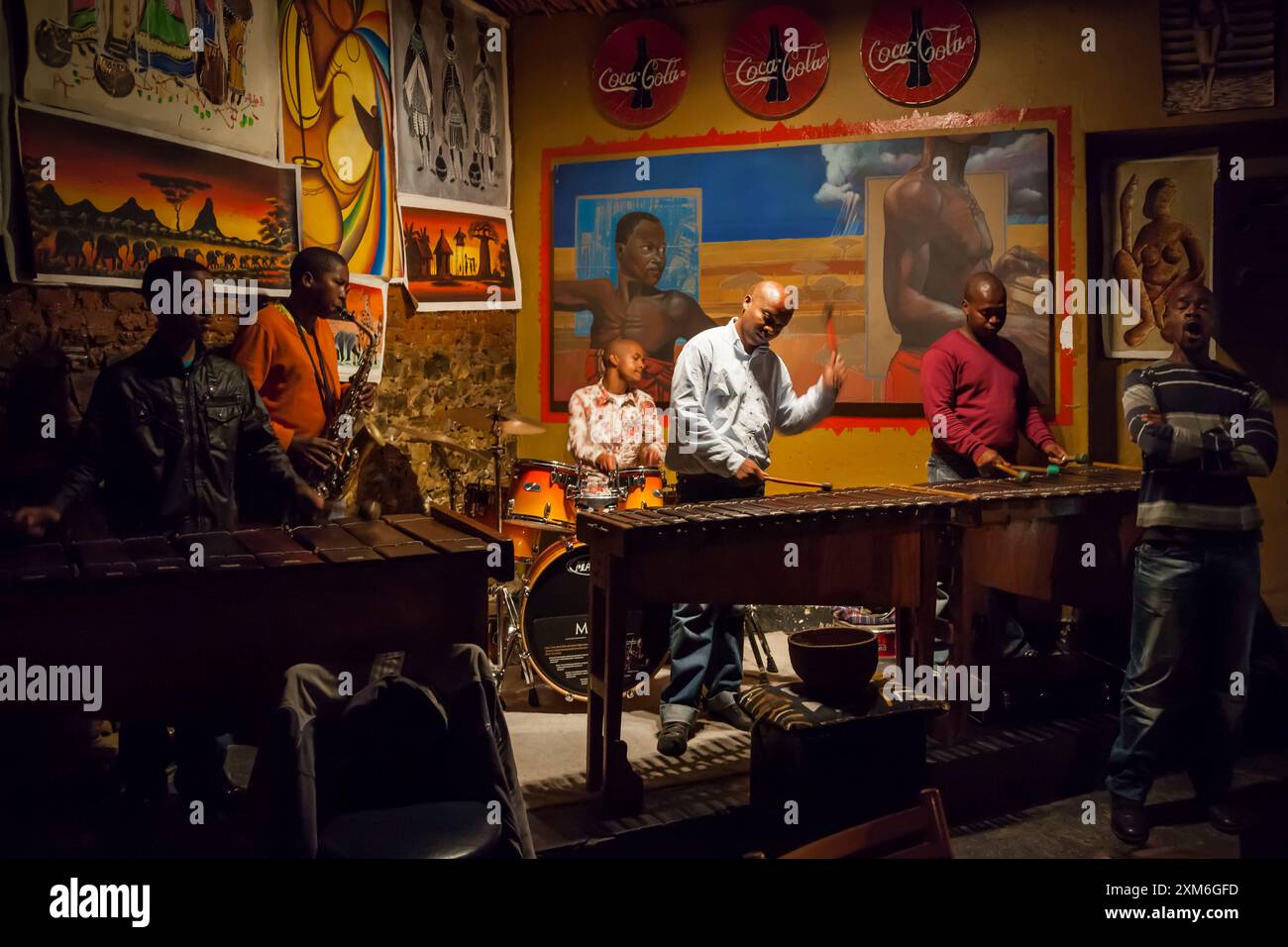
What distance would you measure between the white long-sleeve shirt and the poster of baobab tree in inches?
96.3

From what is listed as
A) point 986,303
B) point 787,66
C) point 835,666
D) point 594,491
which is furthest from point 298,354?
point 787,66

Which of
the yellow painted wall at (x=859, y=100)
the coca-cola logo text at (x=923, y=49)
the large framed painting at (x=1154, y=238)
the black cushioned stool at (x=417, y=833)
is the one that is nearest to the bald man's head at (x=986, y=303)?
the yellow painted wall at (x=859, y=100)

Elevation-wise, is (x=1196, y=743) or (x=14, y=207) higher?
(x=14, y=207)

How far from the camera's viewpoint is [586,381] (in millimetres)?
7250

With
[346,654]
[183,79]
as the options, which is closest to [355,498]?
[183,79]

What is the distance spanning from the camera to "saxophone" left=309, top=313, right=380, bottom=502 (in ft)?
17.4

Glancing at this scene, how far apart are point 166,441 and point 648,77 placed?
14.1 feet

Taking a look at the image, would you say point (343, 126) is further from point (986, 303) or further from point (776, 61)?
point (986, 303)

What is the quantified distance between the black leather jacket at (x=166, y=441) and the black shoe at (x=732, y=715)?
204cm

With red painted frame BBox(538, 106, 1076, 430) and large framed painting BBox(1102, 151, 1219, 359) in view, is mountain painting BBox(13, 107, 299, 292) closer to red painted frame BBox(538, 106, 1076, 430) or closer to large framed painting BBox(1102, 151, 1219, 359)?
red painted frame BBox(538, 106, 1076, 430)

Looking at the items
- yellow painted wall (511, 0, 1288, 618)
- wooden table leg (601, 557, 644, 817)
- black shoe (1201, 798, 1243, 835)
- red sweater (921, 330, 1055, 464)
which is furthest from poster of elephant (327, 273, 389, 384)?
black shoe (1201, 798, 1243, 835)

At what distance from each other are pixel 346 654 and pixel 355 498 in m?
3.16
